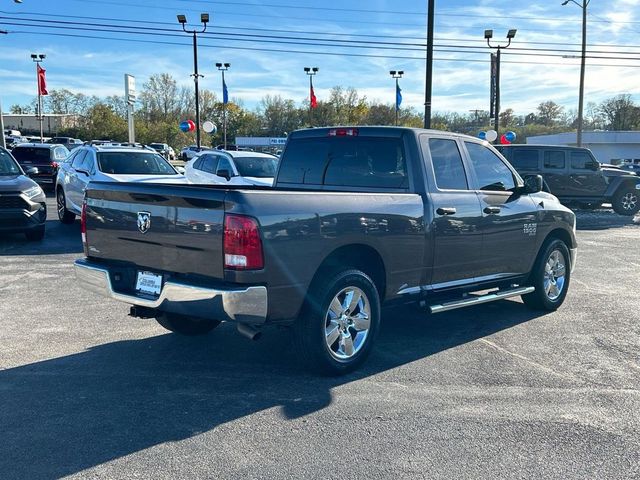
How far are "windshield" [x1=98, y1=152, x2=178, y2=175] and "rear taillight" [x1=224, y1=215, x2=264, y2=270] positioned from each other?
9.32m

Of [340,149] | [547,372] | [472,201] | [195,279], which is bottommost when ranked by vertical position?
[547,372]

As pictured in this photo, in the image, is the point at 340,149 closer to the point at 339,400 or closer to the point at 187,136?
the point at 339,400

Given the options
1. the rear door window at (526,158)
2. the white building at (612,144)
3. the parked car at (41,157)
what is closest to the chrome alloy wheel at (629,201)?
the rear door window at (526,158)

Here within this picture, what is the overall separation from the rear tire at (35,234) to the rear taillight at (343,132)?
25.1ft

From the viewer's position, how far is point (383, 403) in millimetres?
4324

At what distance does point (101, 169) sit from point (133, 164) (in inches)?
33.9

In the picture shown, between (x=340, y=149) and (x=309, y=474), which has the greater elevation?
(x=340, y=149)

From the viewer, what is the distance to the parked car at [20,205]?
10.6 m

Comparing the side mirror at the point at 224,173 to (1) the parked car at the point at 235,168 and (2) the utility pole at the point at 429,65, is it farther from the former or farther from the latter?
(2) the utility pole at the point at 429,65

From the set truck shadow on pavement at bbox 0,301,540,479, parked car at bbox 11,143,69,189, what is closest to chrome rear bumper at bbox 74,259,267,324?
truck shadow on pavement at bbox 0,301,540,479

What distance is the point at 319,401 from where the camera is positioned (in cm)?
434

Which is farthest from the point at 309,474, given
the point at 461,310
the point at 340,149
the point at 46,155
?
the point at 46,155

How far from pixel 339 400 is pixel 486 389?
3.90ft

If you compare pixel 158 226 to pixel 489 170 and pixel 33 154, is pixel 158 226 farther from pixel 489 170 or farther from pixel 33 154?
pixel 33 154
